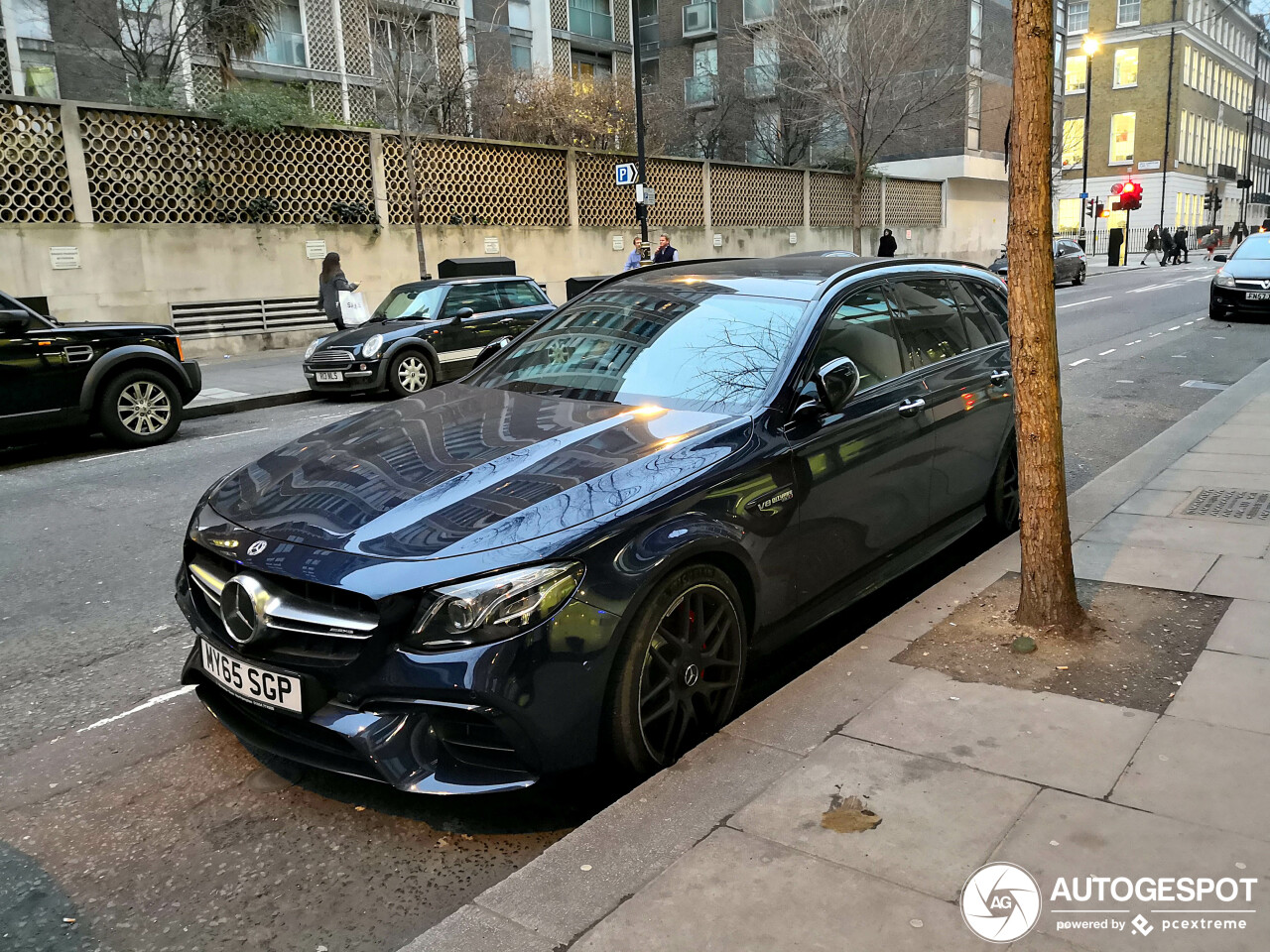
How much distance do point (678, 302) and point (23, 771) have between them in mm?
3127

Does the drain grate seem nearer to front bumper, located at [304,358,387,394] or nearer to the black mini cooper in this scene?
the black mini cooper

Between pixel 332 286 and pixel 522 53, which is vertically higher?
pixel 522 53

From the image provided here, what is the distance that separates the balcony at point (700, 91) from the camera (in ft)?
132

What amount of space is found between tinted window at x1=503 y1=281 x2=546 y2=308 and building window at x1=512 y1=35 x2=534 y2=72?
81.8ft

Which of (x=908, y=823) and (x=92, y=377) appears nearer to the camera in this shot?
(x=908, y=823)

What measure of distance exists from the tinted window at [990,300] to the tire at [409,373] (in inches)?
331

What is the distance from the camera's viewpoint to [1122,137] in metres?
68.6

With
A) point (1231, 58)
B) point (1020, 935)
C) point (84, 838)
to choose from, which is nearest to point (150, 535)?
point (84, 838)

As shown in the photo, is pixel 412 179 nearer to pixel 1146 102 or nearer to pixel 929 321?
pixel 929 321

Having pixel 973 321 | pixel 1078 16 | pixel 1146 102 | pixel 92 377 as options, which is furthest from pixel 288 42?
pixel 1146 102

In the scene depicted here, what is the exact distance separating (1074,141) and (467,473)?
248 ft

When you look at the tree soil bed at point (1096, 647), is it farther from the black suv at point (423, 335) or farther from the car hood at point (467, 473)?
the black suv at point (423, 335)

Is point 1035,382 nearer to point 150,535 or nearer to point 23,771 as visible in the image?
point 23,771

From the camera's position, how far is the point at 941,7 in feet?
118
